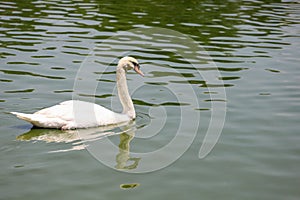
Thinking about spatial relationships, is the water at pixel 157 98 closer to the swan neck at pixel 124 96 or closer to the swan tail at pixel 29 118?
the swan tail at pixel 29 118

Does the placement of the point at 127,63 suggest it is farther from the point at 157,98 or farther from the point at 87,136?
the point at 87,136

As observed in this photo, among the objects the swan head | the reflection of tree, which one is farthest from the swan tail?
the swan head

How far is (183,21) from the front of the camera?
61.1ft

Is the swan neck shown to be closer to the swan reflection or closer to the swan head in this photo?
the swan head

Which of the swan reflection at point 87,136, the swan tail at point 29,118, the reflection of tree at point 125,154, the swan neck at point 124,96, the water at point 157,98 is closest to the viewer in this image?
the water at point 157,98

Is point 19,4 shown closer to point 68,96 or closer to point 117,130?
point 68,96

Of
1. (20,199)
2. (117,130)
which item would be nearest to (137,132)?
(117,130)

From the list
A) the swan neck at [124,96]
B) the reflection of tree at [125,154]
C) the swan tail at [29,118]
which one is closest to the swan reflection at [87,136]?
the reflection of tree at [125,154]

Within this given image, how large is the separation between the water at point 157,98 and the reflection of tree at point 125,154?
2cm

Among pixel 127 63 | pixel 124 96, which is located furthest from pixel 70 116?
pixel 127 63

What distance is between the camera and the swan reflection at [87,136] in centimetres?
789

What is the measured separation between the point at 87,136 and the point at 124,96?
4.84 ft

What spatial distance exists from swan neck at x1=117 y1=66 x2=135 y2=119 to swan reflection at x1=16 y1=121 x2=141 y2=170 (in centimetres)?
46

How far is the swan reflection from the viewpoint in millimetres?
7895
